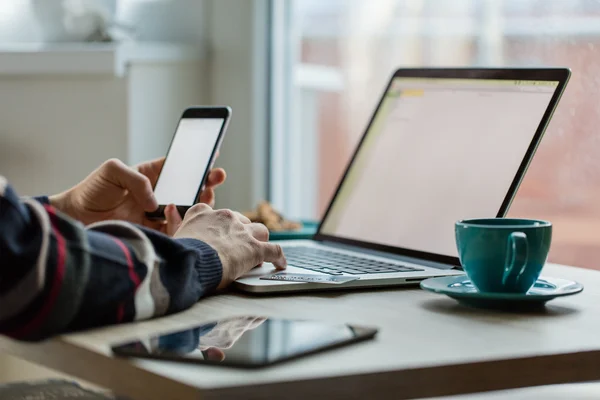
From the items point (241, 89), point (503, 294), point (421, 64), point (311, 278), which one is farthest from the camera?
point (241, 89)

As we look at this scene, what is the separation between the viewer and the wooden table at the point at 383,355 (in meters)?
0.64

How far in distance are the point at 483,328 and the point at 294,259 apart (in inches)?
15.2

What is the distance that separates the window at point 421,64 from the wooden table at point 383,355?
99 cm

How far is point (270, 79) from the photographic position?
2406 millimetres

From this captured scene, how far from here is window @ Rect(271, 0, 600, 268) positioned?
6.11 ft

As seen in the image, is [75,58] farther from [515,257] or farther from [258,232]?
[515,257]

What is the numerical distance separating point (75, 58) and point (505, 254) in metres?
1.51

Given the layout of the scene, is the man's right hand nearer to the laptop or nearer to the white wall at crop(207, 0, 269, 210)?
the laptop

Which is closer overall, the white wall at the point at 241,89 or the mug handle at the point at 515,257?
the mug handle at the point at 515,257

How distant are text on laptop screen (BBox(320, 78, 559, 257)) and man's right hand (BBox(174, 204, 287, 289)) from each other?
0.25 m

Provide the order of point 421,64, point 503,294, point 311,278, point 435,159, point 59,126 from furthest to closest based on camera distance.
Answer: point 59,126 < point 421,64 < point 435,159 < point 311,278 < point 503,294

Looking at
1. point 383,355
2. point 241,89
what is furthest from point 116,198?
point 241,89

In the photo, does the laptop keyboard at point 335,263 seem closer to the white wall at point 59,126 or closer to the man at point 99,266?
the man at point 99,266

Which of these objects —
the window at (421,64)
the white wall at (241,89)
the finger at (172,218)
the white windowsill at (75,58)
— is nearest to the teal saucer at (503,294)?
the finger at (172,218)
